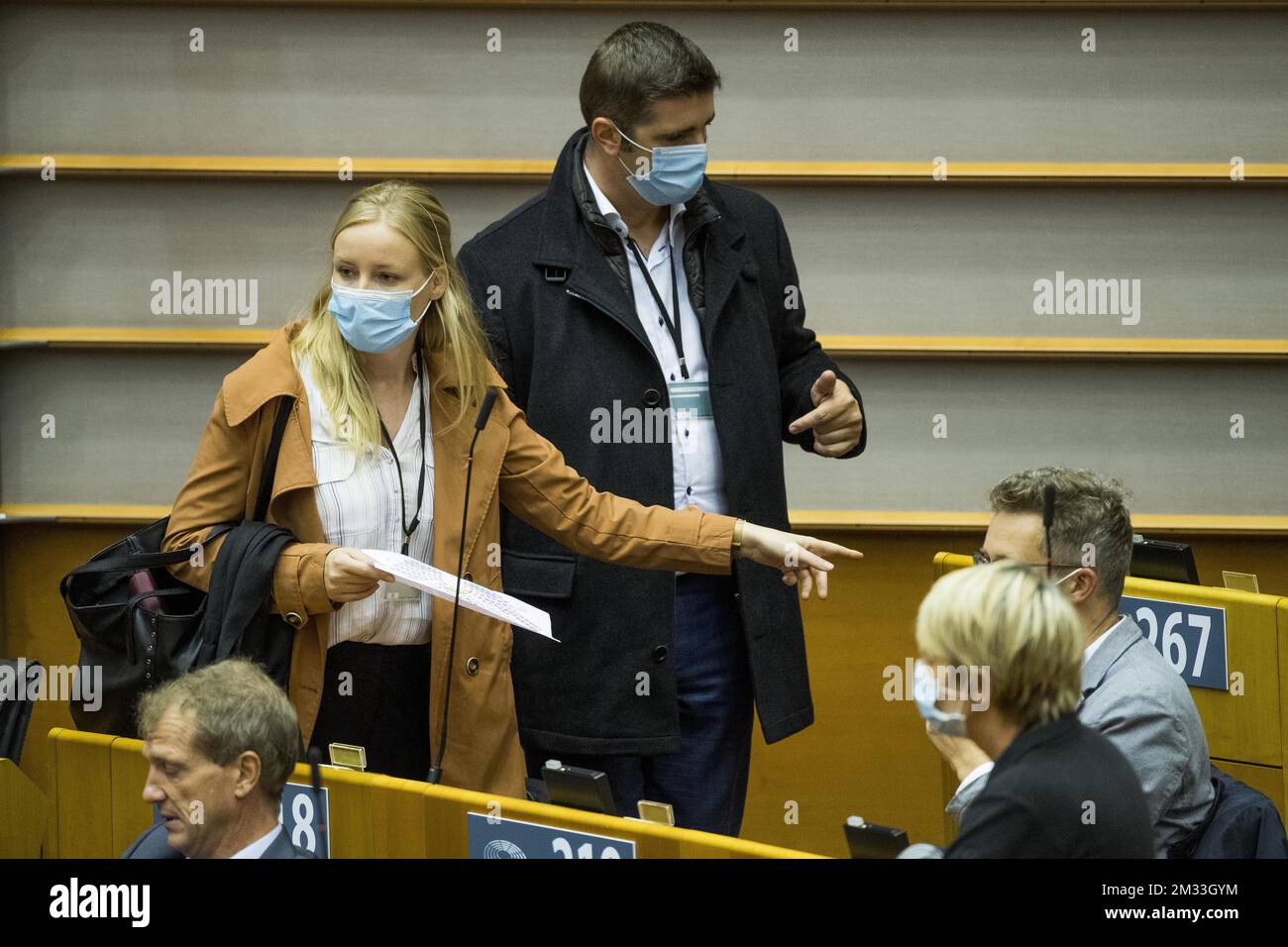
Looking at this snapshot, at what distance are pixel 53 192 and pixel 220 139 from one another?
0.52m

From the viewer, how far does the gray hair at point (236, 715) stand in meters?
2.51

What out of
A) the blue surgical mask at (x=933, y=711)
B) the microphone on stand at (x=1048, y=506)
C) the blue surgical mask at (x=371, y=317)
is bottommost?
the blue surgical mask at (x=933, y=711)

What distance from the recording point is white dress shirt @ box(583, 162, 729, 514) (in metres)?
3.39

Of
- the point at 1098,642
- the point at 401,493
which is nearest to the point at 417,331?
the point at 401,493

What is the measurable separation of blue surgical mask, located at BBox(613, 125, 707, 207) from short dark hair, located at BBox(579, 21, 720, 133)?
0.16 feet

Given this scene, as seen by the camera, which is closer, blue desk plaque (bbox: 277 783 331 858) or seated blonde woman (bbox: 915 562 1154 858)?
seated blonde woman (bbox: 915 562 1154 858)

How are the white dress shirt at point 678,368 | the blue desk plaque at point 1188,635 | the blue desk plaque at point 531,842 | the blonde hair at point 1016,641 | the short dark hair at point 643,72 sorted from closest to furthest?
the blonde hair at point 1016,641
the blue desk plaque at point 531,842
the short dark hair at point 643,72
the white dress shirt at point 678,368
the blue desk plaque at point 1188,635

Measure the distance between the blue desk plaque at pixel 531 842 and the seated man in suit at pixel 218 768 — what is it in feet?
0.94

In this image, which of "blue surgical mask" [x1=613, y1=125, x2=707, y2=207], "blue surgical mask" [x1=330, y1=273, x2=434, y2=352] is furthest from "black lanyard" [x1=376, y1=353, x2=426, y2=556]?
"blue surgical mask" [x1=613, y1=125, x2=707, y2=207]

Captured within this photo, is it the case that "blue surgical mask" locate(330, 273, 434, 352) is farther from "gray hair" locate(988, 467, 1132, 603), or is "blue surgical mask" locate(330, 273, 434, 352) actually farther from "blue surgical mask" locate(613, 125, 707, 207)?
"gray hair" locate(988, 467, 1132, 603)

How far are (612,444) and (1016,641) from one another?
1.31 m

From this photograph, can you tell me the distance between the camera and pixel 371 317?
116 inches

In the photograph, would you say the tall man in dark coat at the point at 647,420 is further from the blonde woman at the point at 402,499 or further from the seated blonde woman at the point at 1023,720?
the seated blonde woman at the point at 1023,720

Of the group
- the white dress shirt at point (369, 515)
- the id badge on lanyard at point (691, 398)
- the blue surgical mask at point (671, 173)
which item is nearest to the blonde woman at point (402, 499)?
the white dress shirt at point (369, 515)
